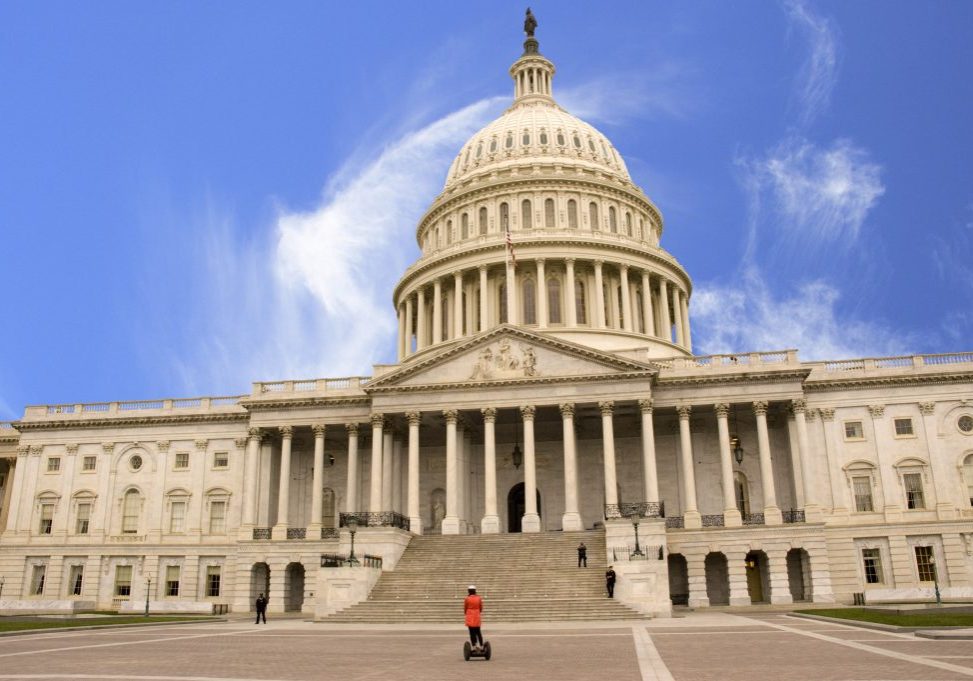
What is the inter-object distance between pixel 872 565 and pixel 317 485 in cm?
3418

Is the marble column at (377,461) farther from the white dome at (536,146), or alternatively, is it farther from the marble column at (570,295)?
the white dome at (536,146)

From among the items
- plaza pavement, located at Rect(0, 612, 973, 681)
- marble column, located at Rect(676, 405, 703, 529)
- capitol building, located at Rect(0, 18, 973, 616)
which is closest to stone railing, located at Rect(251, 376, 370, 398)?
capitol building, located at Rect(0, 18, 973, 616)

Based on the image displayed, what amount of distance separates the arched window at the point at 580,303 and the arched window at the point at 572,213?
623 cm

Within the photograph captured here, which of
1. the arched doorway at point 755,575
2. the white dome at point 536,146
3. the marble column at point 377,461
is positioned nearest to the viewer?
the arched doorway at point 755,575

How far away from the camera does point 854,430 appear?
53.6 metres

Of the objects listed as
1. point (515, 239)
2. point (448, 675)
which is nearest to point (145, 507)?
point (515, 239)

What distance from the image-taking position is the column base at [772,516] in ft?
160

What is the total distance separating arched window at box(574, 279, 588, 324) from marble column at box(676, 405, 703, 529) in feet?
56.4

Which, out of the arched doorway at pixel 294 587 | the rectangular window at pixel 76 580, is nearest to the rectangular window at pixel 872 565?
the arched doorway at pixel 294 587

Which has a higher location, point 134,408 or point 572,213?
point 572,213

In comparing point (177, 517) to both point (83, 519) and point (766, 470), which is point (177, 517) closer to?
point (83, 519)

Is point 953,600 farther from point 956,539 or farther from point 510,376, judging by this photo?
point 510,376

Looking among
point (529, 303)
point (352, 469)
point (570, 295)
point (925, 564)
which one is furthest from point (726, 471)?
point (529, 303)

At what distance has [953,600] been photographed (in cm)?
4678
